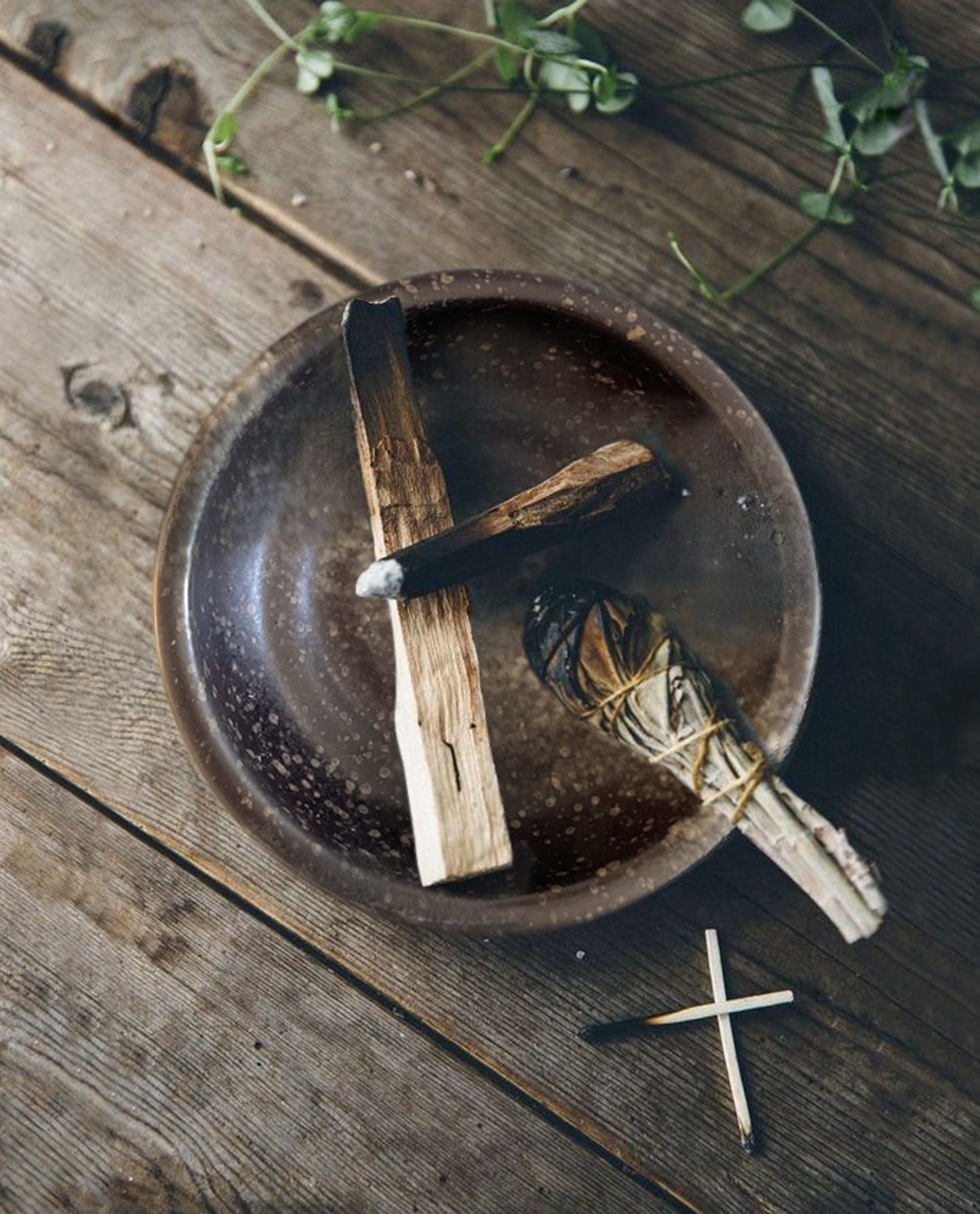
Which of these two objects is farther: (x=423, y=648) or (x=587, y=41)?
(x=587, y=41)

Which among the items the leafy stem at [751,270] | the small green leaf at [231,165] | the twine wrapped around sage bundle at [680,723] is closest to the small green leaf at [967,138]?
the leafy stem at [751,270]

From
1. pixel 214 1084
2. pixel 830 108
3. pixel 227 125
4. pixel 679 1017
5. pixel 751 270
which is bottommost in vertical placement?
pixel 214 1084

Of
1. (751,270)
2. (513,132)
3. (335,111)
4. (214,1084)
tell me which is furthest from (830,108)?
(214,1084)

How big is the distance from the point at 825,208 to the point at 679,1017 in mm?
635

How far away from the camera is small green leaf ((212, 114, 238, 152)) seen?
34.5 inches

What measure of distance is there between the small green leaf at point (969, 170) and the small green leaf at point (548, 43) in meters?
0.32

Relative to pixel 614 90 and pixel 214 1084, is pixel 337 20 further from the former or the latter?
pixel 214 1084

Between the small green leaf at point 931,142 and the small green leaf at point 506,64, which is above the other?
the small green leaf at point 931,142

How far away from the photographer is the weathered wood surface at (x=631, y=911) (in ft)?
2.69

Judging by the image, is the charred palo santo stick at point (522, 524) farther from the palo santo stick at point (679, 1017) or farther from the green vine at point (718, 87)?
the palo santo stick at point (679, 1017)

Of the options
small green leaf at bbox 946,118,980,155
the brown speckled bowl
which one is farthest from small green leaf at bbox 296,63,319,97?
small green leaf at bbox 946,118,980,155

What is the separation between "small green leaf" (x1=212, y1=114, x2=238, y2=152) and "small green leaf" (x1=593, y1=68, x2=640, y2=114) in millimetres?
288

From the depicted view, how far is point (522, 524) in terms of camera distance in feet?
2.43

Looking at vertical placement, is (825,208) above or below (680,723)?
above
